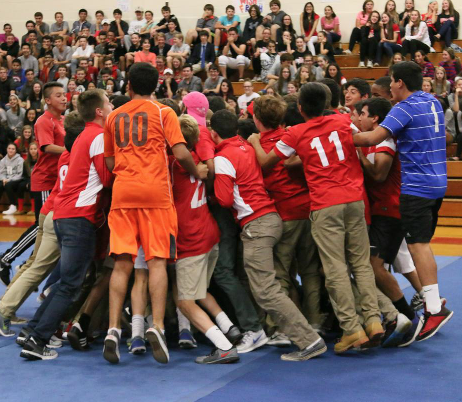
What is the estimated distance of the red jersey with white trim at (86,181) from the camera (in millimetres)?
5086

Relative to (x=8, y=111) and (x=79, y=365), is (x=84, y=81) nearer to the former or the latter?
(x=8, y=111)

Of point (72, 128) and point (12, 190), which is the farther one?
point (12, 190)

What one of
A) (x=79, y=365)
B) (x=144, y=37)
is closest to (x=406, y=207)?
(x=79, y=365)

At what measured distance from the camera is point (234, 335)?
515 cm

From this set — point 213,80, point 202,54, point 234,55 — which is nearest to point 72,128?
point 213,80

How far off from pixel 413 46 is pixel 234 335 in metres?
11.9

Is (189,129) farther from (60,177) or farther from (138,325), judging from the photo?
(138,325)

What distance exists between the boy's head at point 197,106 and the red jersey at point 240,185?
438mm

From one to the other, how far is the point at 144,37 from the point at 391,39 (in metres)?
6.48

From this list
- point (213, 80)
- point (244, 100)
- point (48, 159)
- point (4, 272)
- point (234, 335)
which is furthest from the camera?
point (213, 80)

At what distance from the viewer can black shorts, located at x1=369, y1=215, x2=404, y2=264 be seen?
545 cm

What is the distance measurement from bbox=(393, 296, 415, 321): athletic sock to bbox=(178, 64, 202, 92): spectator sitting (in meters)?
10.9

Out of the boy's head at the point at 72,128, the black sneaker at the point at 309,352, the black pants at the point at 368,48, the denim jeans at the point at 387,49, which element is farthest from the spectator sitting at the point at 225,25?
the black sneaker at the point at 309,352

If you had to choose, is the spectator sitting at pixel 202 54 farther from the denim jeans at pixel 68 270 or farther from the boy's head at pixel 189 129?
the denim jeans at pixel 68 270
